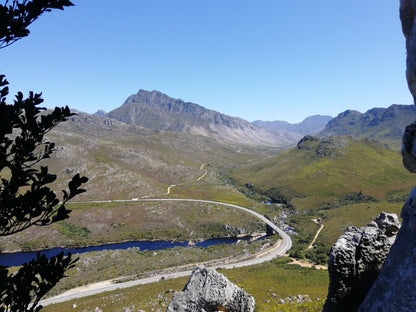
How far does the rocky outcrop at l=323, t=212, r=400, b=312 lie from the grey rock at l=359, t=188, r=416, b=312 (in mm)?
2698

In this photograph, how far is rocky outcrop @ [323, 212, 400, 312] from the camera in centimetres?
1193

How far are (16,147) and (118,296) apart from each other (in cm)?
4851

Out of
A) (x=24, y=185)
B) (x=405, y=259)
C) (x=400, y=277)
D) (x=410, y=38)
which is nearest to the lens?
(x=24, y=185)

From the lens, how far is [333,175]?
14950cm

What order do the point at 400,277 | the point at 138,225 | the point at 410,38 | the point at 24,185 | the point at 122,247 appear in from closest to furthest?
the point at 24,185 → the point at 400,277 → the point at 410,38 → the point at 122,247 → the point at 138,225

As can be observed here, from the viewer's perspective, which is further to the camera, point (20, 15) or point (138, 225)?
point (138, 225)

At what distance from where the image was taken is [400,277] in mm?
7941

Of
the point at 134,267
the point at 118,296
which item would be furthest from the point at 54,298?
the point at 134,267

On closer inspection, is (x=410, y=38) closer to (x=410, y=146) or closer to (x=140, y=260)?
(x=410, y=146)

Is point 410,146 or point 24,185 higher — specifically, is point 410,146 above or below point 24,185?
above

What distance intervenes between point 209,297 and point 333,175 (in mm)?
153249

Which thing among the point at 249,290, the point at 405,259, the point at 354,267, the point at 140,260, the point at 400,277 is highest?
the point at 405,259

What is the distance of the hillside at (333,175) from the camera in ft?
420

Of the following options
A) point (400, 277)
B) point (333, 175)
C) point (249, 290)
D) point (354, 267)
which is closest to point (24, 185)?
point (400, 277)
